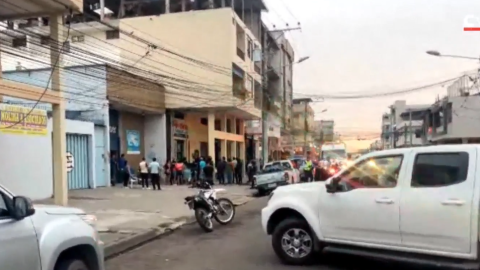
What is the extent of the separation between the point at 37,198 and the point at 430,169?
1595cm

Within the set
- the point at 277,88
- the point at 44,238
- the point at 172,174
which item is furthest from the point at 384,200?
the point at 277,88

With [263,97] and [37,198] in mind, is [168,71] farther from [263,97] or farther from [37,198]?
[37,198]

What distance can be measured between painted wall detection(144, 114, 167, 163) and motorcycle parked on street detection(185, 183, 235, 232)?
20.7m

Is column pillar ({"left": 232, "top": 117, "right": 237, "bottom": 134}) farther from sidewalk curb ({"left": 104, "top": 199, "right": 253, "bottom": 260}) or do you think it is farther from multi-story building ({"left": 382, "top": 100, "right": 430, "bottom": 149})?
sidewalk curb ({"left": 104, "top": 199, "right": 253, "bottom": 260})

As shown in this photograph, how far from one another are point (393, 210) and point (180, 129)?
101ft

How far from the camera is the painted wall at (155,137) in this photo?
33.7 metres

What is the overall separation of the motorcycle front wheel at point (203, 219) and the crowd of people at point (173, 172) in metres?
12.5

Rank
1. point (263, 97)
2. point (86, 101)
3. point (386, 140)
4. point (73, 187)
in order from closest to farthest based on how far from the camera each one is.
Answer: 1. point (73, 187)
2. point (86, 101)
3. point (263, 97)
4. point (386, 140)

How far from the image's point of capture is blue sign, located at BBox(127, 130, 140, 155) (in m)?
31.9

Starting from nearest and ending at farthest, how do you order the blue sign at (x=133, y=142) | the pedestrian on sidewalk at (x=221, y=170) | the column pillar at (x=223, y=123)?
the pedestrian on sidewalk at (x=221, y=170), the blue sign at (x=133, y=142), the column pillar at (x=223, y=123)

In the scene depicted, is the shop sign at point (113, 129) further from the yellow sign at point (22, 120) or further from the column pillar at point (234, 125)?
the column pillar at point (234, 125)

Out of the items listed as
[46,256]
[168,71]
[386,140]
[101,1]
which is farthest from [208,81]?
[386,140]

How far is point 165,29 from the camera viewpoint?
3516cm

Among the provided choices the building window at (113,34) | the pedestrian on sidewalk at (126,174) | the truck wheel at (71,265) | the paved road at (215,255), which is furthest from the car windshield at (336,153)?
the truck wheel at (71,265)
